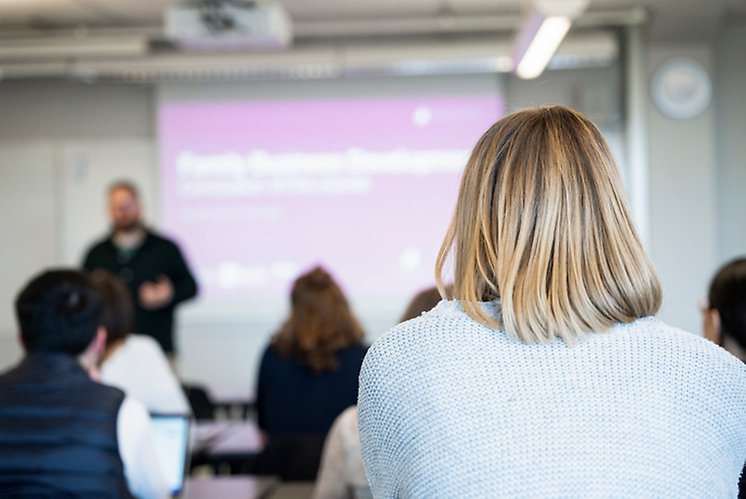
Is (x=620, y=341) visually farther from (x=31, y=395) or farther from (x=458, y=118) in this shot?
(x=458, y=118)

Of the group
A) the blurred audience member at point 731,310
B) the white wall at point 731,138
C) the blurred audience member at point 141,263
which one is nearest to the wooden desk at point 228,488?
the blurred audience member at point 731,310

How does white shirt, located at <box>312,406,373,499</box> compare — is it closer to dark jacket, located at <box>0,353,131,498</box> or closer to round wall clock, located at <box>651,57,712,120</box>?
dark jacket, located at <box>0,353,131,498</box>

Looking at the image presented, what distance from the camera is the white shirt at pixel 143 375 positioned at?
11.1 ft

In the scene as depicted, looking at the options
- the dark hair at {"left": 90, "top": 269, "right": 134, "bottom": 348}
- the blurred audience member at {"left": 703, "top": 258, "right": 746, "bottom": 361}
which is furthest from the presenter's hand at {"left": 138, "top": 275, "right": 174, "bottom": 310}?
the blurred audience member at {"left": 703, "top": 258, "right": 746, "bottom": 361}

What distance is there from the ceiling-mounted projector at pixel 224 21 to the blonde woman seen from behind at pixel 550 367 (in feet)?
14.1

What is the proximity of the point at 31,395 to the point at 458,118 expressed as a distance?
5.57m

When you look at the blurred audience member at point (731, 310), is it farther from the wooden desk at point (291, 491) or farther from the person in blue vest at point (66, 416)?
the person in blue vest at point (66, 416)

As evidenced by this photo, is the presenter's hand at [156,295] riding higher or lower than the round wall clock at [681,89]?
lower

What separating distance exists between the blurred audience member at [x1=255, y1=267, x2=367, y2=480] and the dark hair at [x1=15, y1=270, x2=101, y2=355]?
1.38 metres

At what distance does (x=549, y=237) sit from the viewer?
3.83 ft

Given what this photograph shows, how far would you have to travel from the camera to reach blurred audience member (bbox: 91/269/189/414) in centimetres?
331

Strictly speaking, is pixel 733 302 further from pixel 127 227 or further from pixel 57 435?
pixel 127 227

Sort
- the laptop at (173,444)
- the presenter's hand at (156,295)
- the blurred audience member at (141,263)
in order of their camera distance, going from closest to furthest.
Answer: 1. the laptop at (173,444)
2. the presenter's hand at (156,295)
3. the blurred audience member at (141,263)

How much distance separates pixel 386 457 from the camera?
1.21 meters
